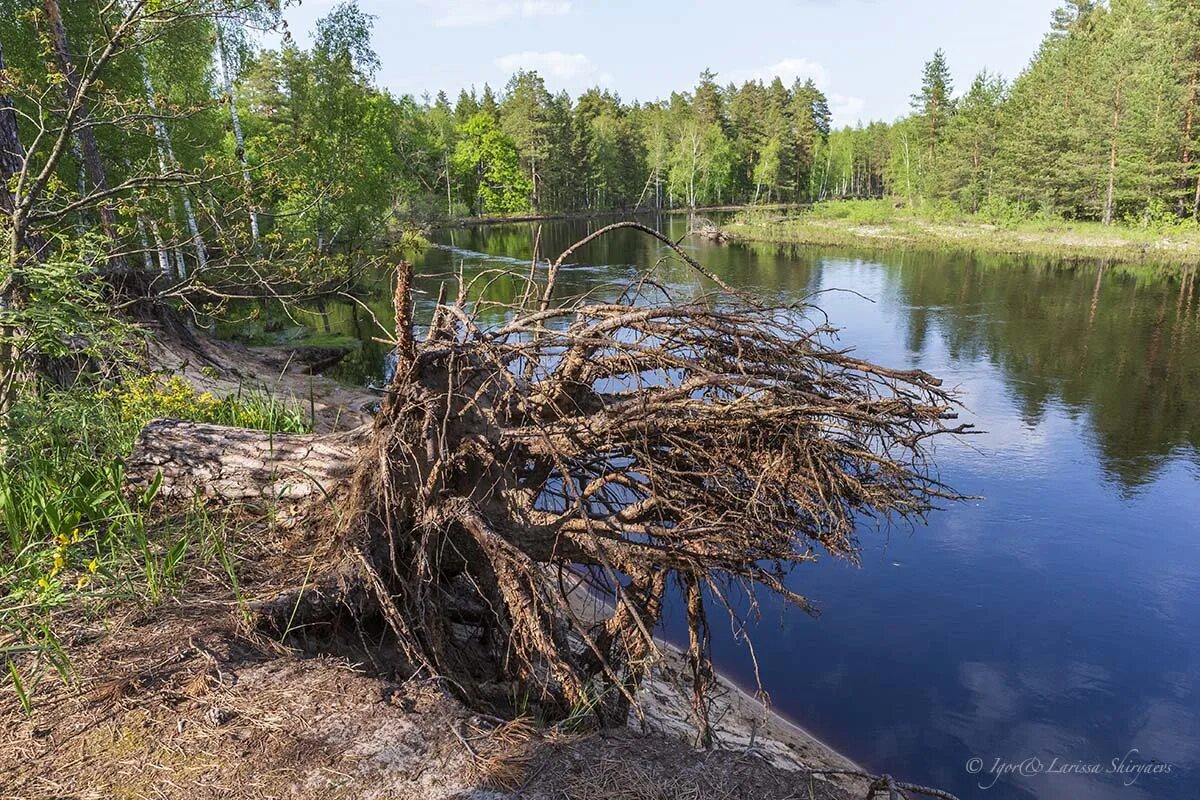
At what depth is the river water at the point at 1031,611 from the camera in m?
6.26

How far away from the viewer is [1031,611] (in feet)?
25.9

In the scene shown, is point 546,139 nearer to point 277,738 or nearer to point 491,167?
point 491,167

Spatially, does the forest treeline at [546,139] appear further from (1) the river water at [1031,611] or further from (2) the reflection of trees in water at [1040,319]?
(1) the river water at [1031,611]

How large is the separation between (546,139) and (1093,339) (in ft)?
159

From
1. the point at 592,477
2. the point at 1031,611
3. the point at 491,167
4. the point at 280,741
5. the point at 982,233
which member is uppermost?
the point at 491,167

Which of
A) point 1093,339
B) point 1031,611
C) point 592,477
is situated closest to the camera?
point 592,477

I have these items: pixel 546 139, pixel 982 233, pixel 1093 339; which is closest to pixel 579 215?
pixel 546 139

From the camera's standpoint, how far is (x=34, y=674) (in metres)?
2.86

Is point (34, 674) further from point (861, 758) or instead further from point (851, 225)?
point (851, 225)

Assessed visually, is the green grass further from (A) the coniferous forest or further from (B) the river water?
(B) the river water

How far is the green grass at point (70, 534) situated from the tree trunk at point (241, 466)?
0.15 metres

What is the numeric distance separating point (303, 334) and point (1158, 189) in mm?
39441

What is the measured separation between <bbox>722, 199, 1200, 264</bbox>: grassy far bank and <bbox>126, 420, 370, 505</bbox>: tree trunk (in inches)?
1387

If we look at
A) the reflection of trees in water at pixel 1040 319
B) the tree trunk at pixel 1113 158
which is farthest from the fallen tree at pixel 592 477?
the tree trunk at pixel 1113 158
